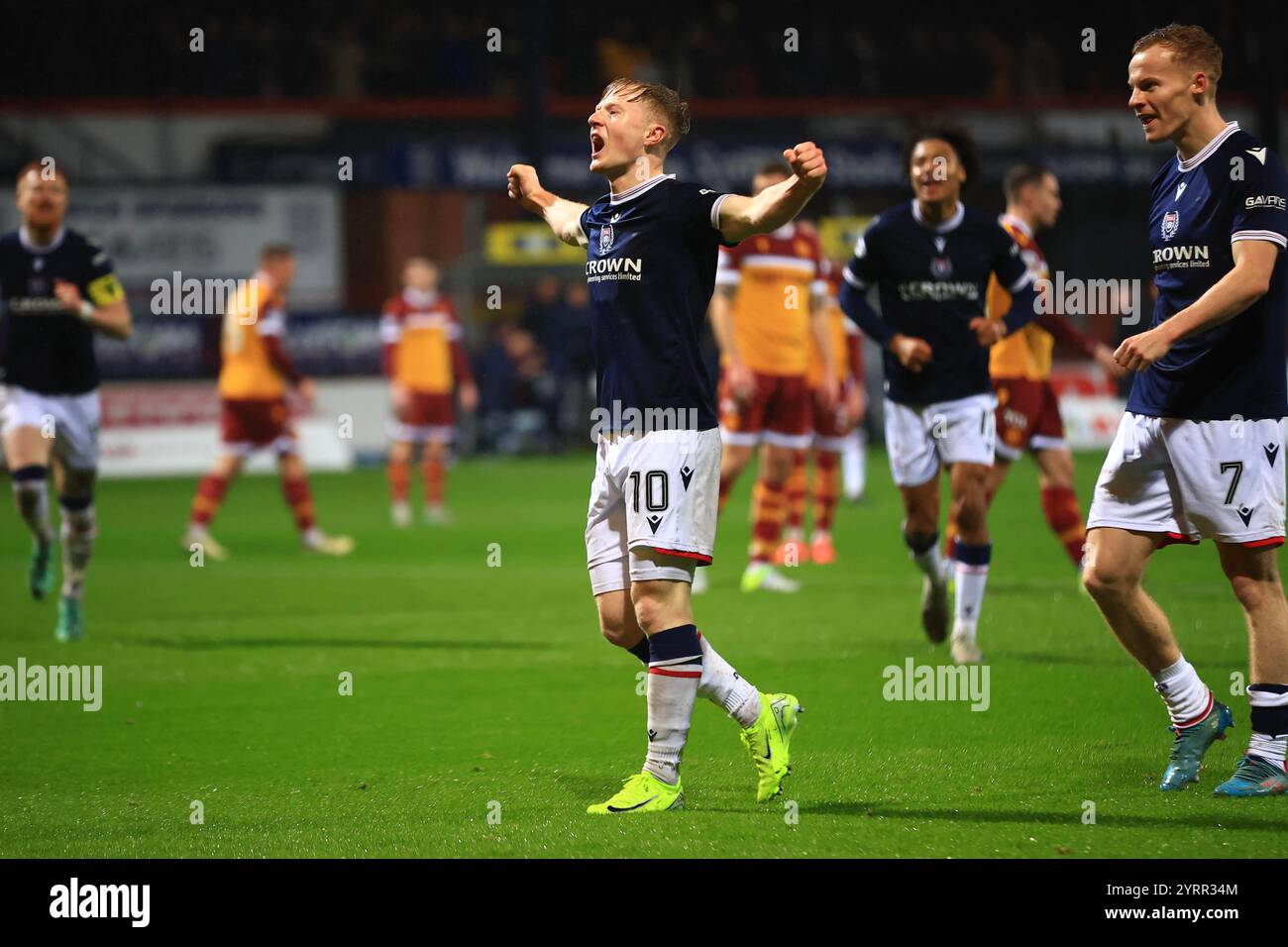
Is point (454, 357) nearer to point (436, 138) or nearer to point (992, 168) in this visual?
point (436, 138)

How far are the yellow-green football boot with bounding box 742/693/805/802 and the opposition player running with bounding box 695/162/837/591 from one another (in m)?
5.39

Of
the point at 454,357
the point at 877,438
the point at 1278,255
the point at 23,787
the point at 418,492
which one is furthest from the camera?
the point at 877,438

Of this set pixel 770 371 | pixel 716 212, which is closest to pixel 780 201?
pixel 716 212

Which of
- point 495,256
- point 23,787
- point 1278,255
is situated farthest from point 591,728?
point 495,256

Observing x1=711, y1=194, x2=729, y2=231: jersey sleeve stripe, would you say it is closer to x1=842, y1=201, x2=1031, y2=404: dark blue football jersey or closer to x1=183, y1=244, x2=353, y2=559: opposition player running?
x1=842, y1=201, x2=1031, y2=404: dark blue football jersey

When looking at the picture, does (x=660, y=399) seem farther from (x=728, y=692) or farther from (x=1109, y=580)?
(x=1109, y=580)

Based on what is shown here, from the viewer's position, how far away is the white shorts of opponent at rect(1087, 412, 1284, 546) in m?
5.45

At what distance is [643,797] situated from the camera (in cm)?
537

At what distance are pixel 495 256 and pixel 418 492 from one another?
9139 millimetres

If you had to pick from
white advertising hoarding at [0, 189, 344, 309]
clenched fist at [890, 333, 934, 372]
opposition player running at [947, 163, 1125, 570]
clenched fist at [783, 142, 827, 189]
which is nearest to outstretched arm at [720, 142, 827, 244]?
clenched fist at [783, 142, 827, 189]

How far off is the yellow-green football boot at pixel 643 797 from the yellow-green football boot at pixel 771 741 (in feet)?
0.98

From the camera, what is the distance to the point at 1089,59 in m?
31.3

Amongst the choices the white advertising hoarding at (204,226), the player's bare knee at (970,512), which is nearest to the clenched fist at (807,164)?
the player's bare knee at (970,512)

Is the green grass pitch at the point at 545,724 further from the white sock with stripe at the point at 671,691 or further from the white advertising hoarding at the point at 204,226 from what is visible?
the white advertising hoarding at the point at 204,226
